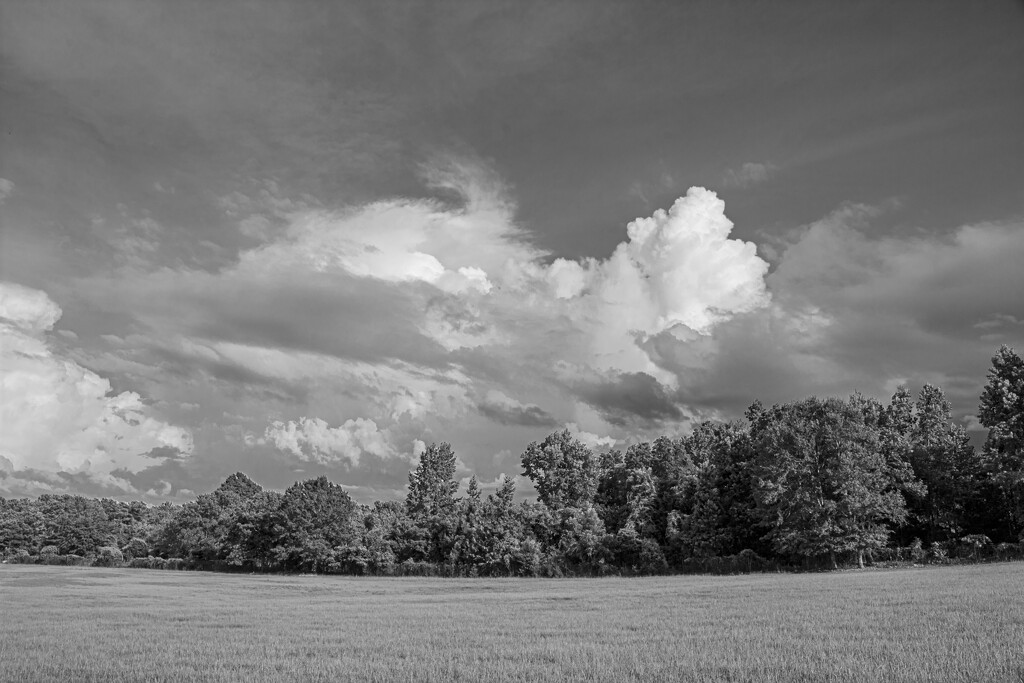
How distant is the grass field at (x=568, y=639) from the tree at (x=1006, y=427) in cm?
3207

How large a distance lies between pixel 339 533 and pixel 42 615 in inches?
2688

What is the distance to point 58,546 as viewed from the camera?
154 metres

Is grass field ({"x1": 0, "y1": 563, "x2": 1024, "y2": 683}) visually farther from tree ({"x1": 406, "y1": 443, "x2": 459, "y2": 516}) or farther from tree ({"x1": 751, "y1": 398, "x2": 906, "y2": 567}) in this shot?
tree ({"x1": 406, "y1": 443, "x2": 459, "y2": 516})

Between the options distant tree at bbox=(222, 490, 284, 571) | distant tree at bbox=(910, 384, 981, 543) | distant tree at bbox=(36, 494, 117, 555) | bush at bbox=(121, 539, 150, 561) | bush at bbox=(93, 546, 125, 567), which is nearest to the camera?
distant tree at bbox=(910, 384, 981, 543)

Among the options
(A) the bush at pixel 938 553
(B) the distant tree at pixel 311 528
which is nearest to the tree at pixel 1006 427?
(A) the bush at pixel 938 553

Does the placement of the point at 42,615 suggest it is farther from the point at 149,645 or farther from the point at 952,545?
the point at 952,545

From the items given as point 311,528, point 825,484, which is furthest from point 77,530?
point 825,484

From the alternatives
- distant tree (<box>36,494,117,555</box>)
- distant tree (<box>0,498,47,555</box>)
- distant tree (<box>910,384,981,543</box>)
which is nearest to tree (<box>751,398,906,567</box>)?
distant tree (<box>910,384,981,543</box>)

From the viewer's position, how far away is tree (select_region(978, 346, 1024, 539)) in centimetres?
6875

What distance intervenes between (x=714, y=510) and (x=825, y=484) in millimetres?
13340

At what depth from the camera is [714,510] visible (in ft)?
267

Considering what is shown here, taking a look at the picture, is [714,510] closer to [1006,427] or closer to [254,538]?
[1006,427]

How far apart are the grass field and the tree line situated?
96.0ft

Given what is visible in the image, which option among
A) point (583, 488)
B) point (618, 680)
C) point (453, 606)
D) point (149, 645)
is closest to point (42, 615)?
point (149, 645)
